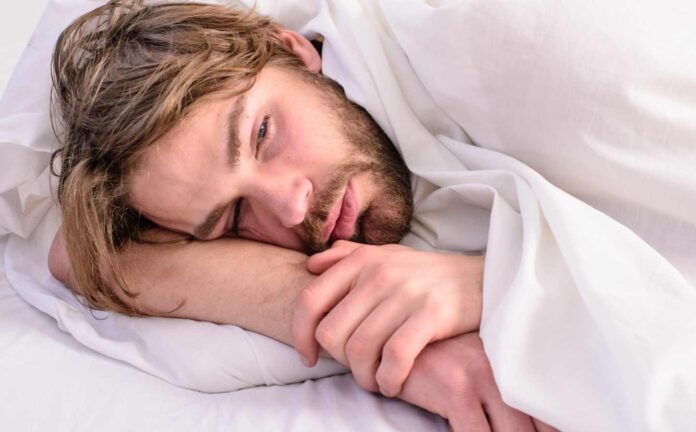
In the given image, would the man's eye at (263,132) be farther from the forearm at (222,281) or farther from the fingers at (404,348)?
the fingers at (404,348)

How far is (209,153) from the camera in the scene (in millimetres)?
979

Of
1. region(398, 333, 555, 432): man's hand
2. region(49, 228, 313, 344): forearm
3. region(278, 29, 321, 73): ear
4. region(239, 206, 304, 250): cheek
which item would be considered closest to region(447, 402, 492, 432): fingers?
region(398, 333, 555, 432): man's hand

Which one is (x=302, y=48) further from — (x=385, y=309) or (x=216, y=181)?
(x=385, y=309)

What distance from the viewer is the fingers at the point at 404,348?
0.78 metres

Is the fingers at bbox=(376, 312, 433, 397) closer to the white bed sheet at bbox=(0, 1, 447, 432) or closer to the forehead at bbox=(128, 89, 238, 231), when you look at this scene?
the white bed sheet at bbox=(0, 1, 447, 432)

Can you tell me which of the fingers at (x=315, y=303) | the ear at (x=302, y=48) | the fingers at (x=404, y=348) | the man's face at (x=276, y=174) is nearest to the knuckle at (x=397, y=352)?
the fingers at (x=404, y=348)

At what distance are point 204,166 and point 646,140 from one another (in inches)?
20.5

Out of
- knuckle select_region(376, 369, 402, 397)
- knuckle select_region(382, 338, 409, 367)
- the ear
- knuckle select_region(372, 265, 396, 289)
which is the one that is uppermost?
the ear

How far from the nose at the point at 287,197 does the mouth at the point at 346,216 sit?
5 centimetres

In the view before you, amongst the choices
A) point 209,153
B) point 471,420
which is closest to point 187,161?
point 209,153

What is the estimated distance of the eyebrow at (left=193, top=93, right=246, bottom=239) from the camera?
98 centimetres

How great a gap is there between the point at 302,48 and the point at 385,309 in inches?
20.6

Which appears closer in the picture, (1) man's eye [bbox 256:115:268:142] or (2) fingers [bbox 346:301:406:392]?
(2) fingers [bbox 346:301:406:392]

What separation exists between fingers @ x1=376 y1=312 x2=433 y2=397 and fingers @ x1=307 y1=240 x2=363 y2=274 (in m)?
0.15
